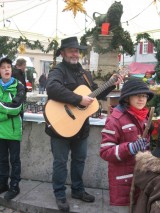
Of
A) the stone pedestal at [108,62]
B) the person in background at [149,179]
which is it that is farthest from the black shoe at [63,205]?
the stone pedestal at [108,62]

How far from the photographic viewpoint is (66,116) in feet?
11.7

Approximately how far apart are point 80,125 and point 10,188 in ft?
4.48

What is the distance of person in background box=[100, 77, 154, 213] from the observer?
2713mm

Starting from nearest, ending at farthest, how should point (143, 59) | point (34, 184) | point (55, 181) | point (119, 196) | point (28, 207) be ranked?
point (119, 196), point (55, 181), point (28, 207), point (34, 184), point (143, 59)

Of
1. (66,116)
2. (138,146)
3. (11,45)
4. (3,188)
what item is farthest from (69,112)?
(11,45)

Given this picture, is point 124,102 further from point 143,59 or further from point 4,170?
point 143,59

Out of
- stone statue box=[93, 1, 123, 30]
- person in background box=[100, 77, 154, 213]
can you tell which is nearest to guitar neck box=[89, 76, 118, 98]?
person in background box=[100, 77, 154, 213]

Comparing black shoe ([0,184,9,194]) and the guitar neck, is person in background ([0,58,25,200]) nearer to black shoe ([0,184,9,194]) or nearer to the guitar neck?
black shoe ([0,184,9,194])

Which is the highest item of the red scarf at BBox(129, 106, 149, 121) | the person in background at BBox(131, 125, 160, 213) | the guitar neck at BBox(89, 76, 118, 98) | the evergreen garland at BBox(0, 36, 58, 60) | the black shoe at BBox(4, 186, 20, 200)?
the evergreen garland at BBox(0, 36, 58, 60)

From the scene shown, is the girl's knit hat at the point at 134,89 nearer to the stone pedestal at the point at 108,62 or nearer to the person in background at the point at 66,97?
the person in background at the point at 66,97

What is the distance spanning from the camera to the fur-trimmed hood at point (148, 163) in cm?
203

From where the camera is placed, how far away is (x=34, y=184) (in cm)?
471

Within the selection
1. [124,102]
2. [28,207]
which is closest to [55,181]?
[28,207]

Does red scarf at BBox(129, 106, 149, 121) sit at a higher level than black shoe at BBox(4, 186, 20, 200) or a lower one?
higher
